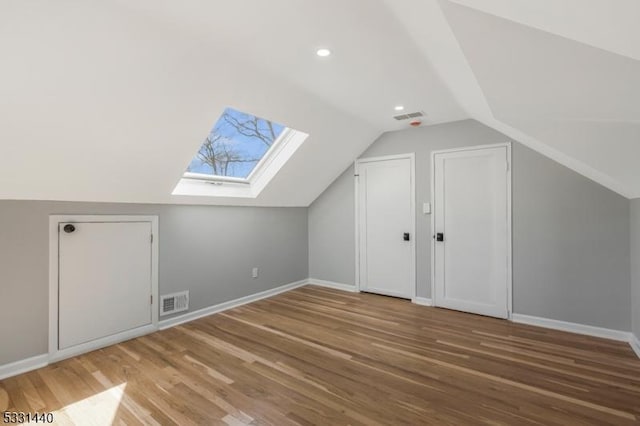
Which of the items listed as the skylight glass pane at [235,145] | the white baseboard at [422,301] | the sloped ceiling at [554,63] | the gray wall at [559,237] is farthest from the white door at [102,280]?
the gray wall at [559,237]

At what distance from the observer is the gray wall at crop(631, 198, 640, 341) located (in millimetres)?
2738

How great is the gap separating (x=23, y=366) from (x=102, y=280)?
2.62ft

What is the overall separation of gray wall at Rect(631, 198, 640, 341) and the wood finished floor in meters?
0.27

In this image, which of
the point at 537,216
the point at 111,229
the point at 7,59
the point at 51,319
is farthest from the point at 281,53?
the point at 537,216

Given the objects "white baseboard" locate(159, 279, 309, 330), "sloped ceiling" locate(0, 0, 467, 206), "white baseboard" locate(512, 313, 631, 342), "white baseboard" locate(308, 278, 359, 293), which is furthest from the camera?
"white baseboard" locate(308, 278, 359, 293)

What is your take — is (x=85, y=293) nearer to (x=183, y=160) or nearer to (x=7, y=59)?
(x=183, y=160)

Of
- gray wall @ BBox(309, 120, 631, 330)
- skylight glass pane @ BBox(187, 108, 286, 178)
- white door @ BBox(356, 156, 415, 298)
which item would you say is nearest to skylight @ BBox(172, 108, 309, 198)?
skylight glass pane @ BBox(187, 108, 286, 178)

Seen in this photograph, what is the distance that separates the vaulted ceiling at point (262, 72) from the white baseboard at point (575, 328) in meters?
1.49

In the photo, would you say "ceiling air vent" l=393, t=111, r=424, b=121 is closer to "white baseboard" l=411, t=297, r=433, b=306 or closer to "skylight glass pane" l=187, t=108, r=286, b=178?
"skylight glass pane" l=187, t=108, r=286, b=178

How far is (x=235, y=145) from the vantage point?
12.0ft

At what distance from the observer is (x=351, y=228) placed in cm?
489

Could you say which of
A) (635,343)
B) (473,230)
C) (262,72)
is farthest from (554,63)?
(635,343)

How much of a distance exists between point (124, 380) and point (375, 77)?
3092mm

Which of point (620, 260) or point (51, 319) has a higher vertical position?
point (620, 260)
